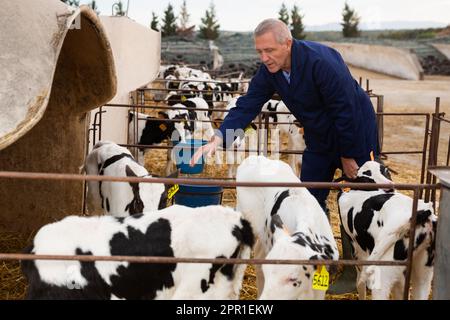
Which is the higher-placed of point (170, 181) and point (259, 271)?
point (170, 181)

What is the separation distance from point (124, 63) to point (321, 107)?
17.8 ft

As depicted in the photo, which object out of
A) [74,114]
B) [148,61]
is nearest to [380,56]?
[148,61]

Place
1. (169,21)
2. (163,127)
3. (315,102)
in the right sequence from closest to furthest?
(315,102)
(163,127)
(169,21)

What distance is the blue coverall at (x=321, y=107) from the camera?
4.38 m

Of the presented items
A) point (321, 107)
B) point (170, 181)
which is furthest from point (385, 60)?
point (170, 181)

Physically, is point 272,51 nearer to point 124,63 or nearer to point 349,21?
point 124,63

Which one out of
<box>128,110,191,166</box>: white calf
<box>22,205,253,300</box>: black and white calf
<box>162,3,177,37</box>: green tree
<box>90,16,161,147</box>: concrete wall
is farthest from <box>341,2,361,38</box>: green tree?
<box>22,205,253,300</box>: black and white calf

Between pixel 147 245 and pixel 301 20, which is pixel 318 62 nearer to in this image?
pixel 147 245

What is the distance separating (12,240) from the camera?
571 cm

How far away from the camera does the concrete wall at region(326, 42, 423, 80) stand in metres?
33.4

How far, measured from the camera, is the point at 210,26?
54969 millimetres

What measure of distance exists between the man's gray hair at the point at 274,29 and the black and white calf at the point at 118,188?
4.94 ft
